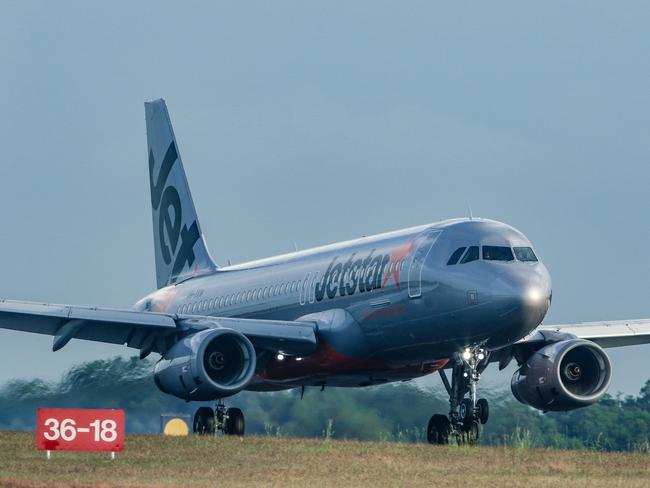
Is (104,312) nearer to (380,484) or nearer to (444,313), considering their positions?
(444,313)

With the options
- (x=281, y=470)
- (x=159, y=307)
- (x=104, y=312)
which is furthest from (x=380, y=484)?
(x=159, y=307)

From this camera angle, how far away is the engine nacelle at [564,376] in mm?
31156

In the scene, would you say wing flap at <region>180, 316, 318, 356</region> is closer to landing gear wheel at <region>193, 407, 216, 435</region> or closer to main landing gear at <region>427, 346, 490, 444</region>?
landing gear wheel at <region>193, 407, 216, 435</region>

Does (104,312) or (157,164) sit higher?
(157,164)

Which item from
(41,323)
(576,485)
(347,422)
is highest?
(41,323)

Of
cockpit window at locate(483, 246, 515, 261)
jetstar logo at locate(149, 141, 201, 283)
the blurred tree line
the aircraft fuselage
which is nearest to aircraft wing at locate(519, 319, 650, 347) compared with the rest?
the blurred tree line

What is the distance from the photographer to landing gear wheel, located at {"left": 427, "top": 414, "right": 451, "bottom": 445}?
30.3m

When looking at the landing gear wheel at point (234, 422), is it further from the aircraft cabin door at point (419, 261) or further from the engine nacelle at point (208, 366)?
the aircraft cabin door at point (419, 261)

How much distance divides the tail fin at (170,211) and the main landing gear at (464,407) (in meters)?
13.3

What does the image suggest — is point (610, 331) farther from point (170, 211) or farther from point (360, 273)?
point (170, 211)

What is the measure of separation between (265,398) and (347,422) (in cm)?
251

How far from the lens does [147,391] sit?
38.1 metres

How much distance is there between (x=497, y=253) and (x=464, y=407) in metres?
2.99

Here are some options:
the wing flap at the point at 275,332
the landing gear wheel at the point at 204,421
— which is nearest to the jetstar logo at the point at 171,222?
the landing gear wheel at the point at 204,421
